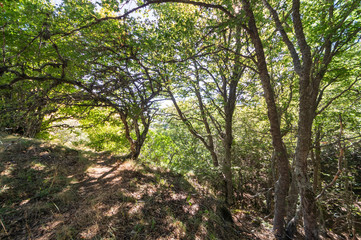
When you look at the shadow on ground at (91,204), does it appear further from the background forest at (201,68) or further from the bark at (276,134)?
the bark at (276,134)

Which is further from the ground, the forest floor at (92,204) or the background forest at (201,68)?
the background forest at (201,68)

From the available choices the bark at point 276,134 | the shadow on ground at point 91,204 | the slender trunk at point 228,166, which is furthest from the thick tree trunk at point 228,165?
the bark at point 276,134

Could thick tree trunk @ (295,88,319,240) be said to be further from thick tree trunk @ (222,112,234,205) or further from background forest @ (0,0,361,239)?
thick tree trunk @ (222,112,234,205)

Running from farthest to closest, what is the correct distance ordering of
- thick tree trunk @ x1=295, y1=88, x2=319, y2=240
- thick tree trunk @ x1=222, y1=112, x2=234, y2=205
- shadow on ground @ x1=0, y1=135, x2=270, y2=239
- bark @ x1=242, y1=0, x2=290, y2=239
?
1. thick tree trunk @ x1=222, y1=112, x2=234, y2=205
2. bark @ x1=242, y1=0, x2=290, y2=239
3. thick tree trunk @ x1=295, y1=88, x2=319, y2=240
4. shadow on ground @ x1=0, y1=135, x2=270, y2=239

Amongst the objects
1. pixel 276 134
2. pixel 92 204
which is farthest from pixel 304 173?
pixel 92 204

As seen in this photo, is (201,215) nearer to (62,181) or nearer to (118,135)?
(62,181)

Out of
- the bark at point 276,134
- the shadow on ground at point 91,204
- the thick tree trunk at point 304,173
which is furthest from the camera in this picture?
the bark at point 276,134

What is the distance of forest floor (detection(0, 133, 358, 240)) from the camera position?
2.49 m

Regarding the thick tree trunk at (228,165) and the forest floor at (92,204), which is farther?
the thick tree trunk at (228,165)

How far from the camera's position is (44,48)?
16.7 ft

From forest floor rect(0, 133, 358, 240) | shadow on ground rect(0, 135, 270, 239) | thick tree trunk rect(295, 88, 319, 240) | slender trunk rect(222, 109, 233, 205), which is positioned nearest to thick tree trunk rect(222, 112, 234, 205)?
slender trunk rect(222, 109, 233, 205)

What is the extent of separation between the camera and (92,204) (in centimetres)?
306

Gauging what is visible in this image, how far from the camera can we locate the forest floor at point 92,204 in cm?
249

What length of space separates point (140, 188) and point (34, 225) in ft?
6.91
